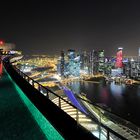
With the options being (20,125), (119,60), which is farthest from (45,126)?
(119,60)

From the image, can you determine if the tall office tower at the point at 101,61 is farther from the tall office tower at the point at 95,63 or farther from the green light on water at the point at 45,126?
the green light on water at the point at 45,126

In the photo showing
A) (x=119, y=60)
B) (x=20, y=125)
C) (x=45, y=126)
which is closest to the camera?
(x=45, y=126)

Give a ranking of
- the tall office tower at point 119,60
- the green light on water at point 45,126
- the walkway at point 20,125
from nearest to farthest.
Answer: the green light on water at point 45,126, the walkway at point 20,125, the tall office tower at point 119,60

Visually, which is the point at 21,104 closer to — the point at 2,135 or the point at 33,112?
the point at 33,112

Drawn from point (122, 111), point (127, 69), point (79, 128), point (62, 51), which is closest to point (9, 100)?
point (79, 128)

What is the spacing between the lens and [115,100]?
129 ft

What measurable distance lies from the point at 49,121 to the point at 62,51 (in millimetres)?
107277

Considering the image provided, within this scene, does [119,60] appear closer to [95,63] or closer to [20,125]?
[95,63]

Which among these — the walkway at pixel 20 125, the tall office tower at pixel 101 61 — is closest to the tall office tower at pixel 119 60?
the tall office tower at pixel 101 61

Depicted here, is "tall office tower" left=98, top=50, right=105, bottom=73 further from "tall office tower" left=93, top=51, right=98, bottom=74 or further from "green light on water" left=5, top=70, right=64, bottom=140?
"green light on water" left=5, top=70, right=64, bottom=140

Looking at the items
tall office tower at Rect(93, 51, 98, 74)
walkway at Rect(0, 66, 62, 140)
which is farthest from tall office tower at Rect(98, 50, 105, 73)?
walkway at Rect(0, 66, 62, 140)

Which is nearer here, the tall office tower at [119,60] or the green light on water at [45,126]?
the green light on water at [45,126]

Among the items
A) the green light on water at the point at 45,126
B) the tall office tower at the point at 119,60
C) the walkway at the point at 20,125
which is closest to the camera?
the green light on water at the point at 45,126

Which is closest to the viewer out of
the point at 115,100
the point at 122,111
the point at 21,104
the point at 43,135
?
the point at 43,135
